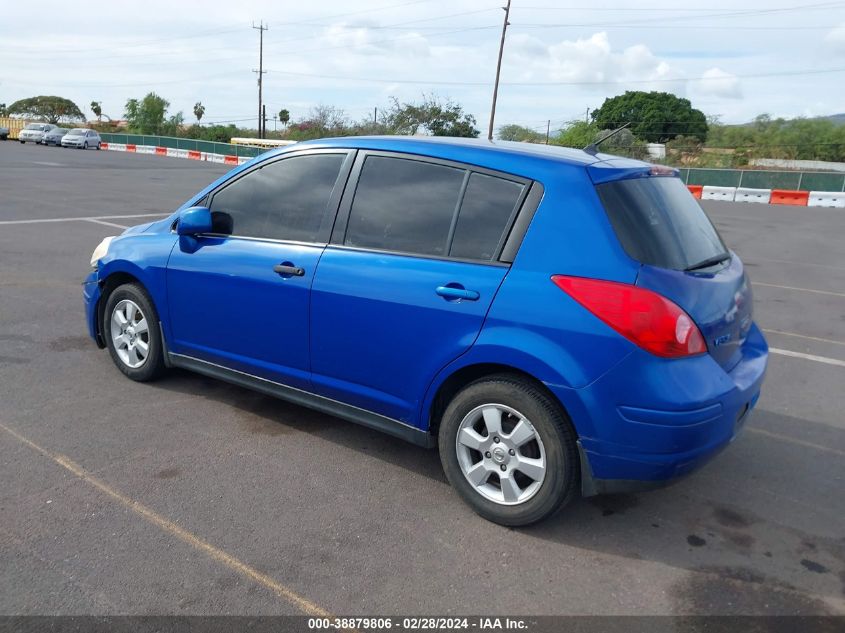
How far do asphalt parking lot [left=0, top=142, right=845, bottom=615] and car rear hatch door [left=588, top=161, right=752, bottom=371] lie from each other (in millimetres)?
920

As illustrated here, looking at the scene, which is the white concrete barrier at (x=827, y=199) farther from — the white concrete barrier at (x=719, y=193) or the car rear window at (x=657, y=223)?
the car rear window at (x=657, y=223)

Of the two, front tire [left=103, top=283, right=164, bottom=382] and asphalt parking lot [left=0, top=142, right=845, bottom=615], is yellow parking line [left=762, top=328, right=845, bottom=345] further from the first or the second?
front tire [left=103, top=283, right=164, bottom=382]

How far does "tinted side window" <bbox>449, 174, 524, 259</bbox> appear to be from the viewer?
3572 millimetres

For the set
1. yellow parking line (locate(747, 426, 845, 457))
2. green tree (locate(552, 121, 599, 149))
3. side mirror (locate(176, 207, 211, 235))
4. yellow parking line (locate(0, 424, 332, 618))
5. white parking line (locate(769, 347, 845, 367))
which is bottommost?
yellow parking line (locate(0, 424, 332, 618))

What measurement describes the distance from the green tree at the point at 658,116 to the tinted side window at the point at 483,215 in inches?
3069

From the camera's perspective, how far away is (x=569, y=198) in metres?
3.43

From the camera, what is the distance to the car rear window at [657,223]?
3373 mm

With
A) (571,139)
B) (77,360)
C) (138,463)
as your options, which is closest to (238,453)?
(138,463)

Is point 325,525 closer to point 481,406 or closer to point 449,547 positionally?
point 449,547

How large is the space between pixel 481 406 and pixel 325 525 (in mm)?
913

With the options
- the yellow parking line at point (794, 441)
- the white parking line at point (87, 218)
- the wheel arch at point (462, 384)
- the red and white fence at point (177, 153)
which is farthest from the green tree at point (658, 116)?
the wheel arch at point (462, 384)

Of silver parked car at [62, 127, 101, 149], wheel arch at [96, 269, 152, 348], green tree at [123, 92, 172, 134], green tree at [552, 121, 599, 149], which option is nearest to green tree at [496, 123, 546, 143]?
green tree at [552, 121, 599, 149]

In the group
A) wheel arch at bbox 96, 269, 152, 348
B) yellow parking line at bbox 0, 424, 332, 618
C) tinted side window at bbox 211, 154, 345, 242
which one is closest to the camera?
yellow parking line at bbox 0, 424, 332, 618

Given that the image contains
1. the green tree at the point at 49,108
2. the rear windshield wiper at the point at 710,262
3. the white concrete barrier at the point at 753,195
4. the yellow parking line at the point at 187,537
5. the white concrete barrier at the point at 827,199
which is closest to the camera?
the yellow parking line at the point at 187,537
